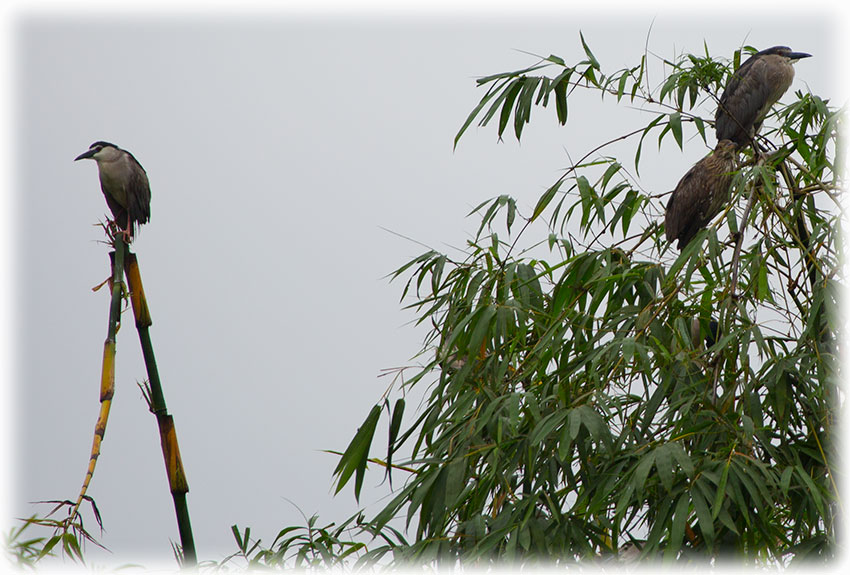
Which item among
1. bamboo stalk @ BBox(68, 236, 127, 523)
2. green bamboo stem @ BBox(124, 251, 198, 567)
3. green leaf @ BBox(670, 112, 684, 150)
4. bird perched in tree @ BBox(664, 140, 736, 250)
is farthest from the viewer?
bird perched in tree @ BBox(664, 140, 736, 250)

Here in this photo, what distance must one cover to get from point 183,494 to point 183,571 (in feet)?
0.58

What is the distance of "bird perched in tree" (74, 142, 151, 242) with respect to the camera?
3.48 m

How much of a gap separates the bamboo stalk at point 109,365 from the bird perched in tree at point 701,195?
2.16m

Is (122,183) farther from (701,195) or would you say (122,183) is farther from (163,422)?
(701,195)

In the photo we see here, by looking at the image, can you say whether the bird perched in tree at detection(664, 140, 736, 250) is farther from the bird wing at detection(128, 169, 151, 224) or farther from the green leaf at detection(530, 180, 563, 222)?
the bird wing at detection(128, 169, 151, 224)

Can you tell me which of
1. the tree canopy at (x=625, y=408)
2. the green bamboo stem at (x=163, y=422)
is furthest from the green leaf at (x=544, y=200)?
the green bamboo stem at (x=163, y=422)

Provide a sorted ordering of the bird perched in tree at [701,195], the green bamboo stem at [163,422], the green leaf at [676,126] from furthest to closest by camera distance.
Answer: the bird perched in tree at [701,195] → the green leaf at [676,126] → the green bamboo stem at [163,422]

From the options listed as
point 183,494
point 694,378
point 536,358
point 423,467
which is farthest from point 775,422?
point 183,494

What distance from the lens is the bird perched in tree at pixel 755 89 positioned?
10.9 feet

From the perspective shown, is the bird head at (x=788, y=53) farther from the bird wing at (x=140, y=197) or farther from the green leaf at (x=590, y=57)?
the bird wing at (x=140, y=197)

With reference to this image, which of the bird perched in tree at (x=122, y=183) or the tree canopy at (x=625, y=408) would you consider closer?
the tree canopy at (x=625, y=408)

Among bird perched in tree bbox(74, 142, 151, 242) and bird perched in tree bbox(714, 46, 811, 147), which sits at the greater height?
bird perched in tree bbox(714, 46, 811, 147)

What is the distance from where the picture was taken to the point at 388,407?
86.4 inches

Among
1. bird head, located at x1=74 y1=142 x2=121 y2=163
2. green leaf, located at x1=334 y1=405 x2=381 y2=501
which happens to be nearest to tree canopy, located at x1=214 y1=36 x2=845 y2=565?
green leaf, located at x1=334 y1=405 x2=381 y2=501
